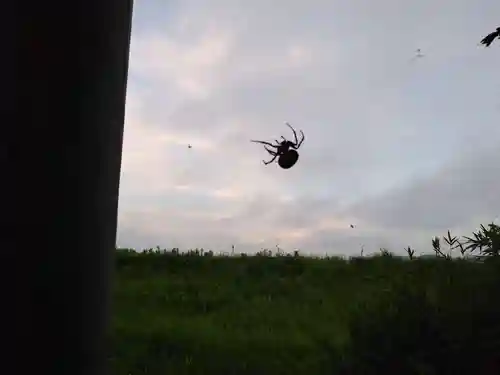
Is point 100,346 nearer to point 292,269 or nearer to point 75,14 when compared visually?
point 75,14

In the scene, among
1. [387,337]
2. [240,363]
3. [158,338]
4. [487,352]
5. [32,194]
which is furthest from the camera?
[158,338]

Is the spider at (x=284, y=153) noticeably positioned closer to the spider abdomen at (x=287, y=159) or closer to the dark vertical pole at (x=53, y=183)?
the spider abdomen at (x=287, y=159)

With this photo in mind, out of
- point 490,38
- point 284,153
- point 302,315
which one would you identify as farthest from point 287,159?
point 302,315

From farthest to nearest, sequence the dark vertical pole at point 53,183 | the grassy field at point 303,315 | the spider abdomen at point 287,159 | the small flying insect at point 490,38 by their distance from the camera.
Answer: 1. the spider abdomen at point 287,159
2. the grassy field at point 303,315
3. the small flying insect at point 490,38
4. the dark vertical pole at point 53,183

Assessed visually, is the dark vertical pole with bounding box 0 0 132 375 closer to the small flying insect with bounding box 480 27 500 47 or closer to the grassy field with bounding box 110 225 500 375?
the grassy field with bounding box 110 225 500 375

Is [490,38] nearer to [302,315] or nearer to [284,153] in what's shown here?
[284,153]

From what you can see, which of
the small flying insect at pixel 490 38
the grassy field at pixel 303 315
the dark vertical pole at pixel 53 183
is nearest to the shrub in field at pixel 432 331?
the grassy field at pixel 303 315

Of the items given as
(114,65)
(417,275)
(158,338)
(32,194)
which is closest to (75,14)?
(114,65)
